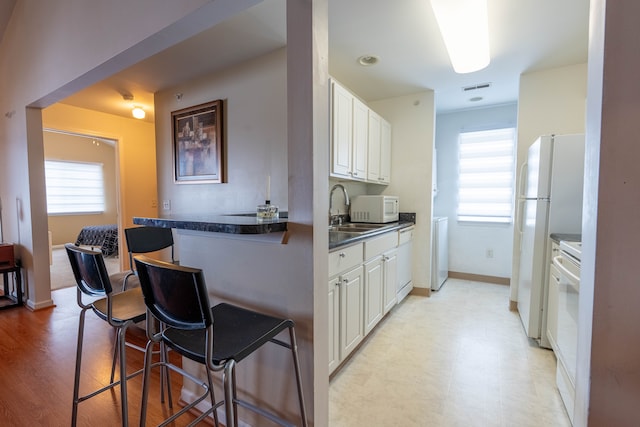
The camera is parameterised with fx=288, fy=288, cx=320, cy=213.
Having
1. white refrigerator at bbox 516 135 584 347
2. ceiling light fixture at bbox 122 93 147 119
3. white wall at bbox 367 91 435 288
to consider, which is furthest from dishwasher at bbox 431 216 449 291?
ceiling light fixture at bbox 122 93 147 119

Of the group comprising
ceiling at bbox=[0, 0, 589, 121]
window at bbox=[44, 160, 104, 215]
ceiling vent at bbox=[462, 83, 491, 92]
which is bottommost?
window at bbox=[44, 160, 104, 215]

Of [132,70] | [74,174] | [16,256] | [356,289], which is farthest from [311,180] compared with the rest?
[74,174]

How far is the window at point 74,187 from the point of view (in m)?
6.13

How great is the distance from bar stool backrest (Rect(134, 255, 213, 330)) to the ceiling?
1.73 meters

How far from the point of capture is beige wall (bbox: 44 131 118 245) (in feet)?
20.1

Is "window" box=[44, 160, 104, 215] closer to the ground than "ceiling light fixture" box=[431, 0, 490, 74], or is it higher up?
closer to the ground

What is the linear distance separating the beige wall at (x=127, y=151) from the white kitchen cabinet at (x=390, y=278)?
3.88 meters

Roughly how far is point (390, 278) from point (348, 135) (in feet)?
4.60

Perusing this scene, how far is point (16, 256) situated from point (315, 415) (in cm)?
391

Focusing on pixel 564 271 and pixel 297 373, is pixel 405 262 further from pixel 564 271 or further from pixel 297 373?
pixel 297 373

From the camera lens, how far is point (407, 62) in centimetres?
271

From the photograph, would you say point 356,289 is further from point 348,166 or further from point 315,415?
point 348,166

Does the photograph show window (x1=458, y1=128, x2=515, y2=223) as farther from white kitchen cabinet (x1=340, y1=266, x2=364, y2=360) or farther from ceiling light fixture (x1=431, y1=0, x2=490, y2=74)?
white kitchen cabinet (x1=340, y1=266, x2=364, y2=360)

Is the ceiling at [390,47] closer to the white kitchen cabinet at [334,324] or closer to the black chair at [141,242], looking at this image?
the black chair at [141,242]
